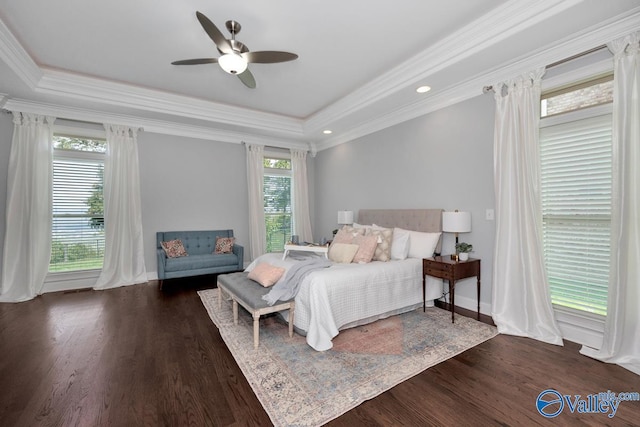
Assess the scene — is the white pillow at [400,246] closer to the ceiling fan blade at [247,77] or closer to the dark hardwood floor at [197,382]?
the dark hardwood floor at [197,382]

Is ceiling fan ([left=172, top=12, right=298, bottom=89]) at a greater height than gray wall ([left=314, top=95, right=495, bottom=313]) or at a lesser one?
greater

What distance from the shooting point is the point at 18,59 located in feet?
10.4

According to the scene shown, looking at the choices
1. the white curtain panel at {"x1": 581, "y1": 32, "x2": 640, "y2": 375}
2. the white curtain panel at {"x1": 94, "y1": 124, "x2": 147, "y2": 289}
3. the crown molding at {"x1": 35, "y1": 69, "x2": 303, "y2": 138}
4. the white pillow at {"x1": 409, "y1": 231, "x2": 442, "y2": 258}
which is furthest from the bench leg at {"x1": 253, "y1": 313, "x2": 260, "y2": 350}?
the crown molding at {"x1": 35, "y1": 69, "x2": 303, "y2": 138}

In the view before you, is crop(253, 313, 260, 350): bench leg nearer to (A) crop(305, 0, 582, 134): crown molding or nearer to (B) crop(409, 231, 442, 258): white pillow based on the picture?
(B) crop(409, 231, 442, 258): white pillow

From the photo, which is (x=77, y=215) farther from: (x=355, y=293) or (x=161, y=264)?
(x=355, y=293)

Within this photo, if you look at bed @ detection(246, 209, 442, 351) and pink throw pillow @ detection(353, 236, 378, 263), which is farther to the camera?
pink throw pillow @ detection(353, 236, 378, 263)

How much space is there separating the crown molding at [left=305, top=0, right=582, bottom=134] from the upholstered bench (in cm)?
304

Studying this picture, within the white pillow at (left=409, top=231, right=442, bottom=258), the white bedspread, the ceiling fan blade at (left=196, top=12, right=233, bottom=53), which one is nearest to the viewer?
the ceiling fan blade at (left=196, top=12, right=233, bottom=53)

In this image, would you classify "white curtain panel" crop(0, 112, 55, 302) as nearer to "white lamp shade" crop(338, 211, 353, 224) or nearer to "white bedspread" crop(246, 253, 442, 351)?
"white bedspread" crop(246, 253, 442, 351)

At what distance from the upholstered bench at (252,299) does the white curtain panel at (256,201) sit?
2.31m

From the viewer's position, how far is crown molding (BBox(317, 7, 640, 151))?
2.36 metres

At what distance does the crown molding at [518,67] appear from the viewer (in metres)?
2.36

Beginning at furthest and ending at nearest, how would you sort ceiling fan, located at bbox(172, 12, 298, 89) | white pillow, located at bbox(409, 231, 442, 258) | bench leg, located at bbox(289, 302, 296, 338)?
white pillow, located at bbox(409, 231, 442, 258)
bench leg, located at bbox(289, 302, 296, 338)
ceiling fan, located at bbox(172, 12, 298, 89)

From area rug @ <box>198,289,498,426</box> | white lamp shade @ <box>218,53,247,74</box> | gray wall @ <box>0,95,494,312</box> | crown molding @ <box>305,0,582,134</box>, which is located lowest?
area rug @ <box>198,289,498,426</box>
